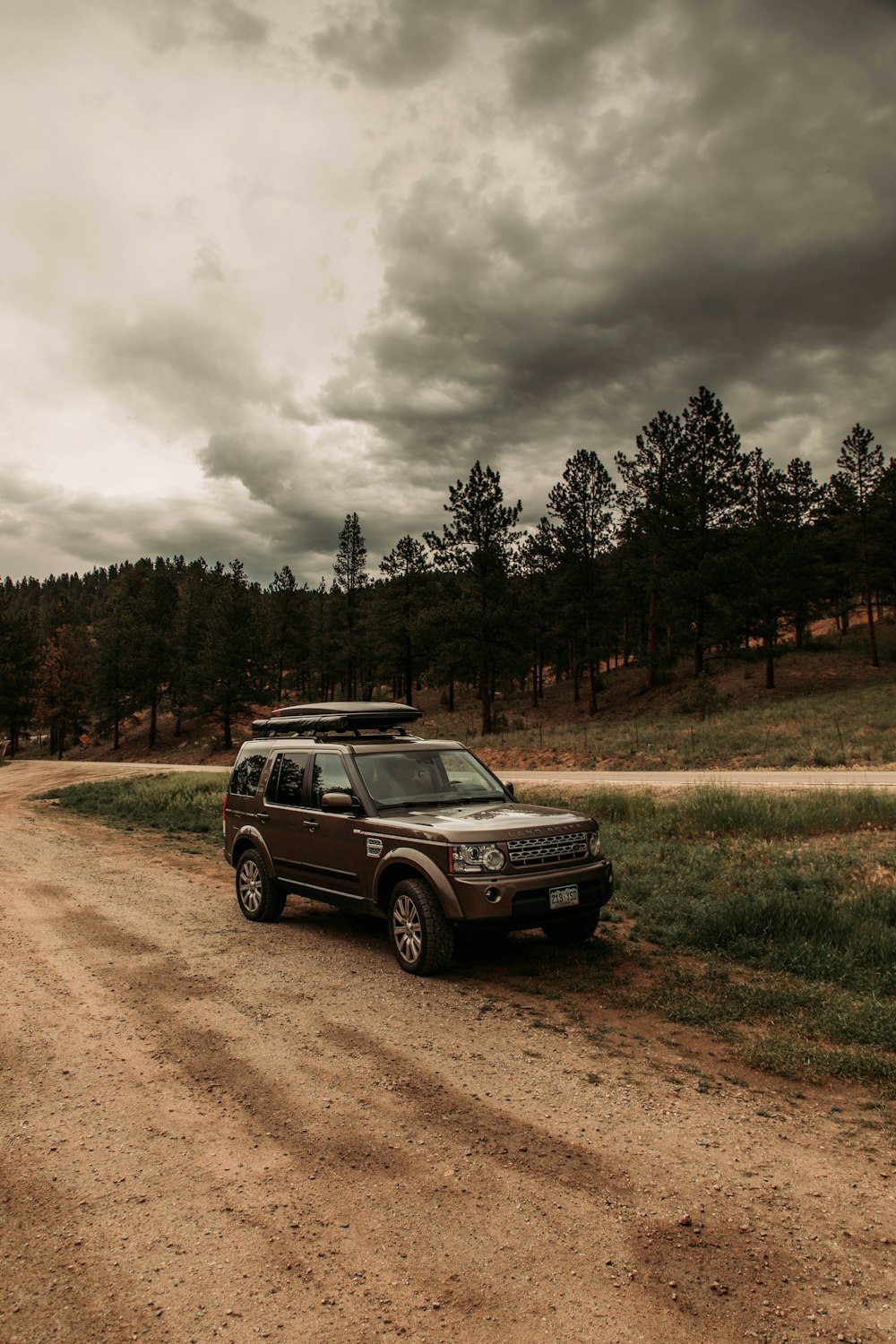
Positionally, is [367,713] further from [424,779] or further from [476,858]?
[476,858]

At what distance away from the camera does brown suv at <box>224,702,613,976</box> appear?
6.19m

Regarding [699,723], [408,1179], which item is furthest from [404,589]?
[408,1179]

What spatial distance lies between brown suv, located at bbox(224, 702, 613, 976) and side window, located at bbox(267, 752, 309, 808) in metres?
0.02

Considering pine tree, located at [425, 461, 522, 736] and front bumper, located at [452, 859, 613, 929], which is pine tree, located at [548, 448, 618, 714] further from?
front bumper, located at [452, 859, 613, 929]

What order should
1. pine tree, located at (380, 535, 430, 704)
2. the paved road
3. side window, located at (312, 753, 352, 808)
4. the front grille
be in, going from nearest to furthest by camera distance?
the front grille < side window, located at (312, 753, 352, 808) < the paved road < pine tree, located at (380, 535, 430, 704)

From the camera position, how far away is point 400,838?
668cm

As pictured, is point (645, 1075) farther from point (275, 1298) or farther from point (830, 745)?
point (830, 745)

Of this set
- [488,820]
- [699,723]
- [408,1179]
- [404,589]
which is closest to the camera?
[408,1179]

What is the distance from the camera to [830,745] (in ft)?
83.3

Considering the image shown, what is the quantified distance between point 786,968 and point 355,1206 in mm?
4613

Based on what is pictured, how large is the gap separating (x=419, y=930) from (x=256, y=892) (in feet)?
9.72

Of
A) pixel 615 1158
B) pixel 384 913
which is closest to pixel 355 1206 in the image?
pixel 615 1158

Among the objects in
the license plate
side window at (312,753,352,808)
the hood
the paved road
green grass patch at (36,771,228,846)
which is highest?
side window at (312,753,352,808)

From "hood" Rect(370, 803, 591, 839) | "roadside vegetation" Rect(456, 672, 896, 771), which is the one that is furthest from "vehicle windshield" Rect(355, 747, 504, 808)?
"roadside vegetation" Rect(456, 672, 896, 771)
